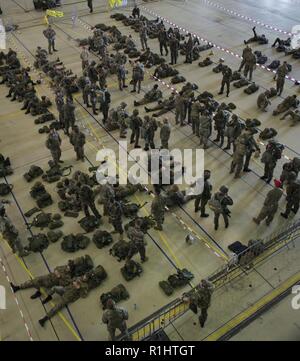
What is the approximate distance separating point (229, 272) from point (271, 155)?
4797 millimetres

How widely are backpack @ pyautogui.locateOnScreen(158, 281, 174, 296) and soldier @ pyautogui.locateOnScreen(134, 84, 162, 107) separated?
1099cm

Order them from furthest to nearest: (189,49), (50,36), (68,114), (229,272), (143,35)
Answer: (50,36)
(143,35)
(189,49)
(68,114)
(229,272)

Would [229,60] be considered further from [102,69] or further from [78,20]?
[78,20]

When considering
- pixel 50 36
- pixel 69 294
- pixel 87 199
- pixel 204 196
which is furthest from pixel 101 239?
pixel 50 36

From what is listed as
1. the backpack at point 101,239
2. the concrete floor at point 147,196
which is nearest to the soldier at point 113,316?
the concrete floor at point 147,196

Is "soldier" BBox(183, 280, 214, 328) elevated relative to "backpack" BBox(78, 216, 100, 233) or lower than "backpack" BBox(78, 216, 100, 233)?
elevated

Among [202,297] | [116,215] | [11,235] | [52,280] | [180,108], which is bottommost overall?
[52,280]

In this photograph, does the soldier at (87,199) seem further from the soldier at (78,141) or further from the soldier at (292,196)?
the soldier at (292,196)

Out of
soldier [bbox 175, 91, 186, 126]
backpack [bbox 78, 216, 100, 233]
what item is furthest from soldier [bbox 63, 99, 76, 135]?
backpack [bbox 78, 216, 100, 233]

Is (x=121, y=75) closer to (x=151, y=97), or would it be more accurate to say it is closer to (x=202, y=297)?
(x=151, y=97)

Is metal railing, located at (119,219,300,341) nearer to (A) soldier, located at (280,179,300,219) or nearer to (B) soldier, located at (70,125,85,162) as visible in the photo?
(A) soldier, located at (280,179,300,219)

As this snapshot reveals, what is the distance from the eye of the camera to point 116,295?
11898 millimetres

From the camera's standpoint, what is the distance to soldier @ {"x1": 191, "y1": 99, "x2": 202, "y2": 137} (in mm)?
17391

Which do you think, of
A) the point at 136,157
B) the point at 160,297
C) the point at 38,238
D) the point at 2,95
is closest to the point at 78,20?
the point at 2,95
